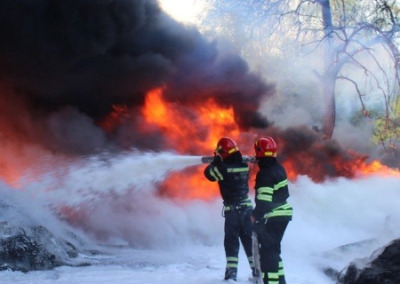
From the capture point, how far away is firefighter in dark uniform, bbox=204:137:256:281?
18.6ft

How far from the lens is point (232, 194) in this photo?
18.8 ft

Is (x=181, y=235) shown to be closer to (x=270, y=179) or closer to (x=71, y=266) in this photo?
(x=71, y=266)

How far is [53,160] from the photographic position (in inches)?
365

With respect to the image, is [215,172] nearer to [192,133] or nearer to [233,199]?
[233,199]

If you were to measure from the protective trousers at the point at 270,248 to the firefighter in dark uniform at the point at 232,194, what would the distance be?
59 centimetres

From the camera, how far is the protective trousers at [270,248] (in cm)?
502

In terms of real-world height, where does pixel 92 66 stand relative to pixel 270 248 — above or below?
above

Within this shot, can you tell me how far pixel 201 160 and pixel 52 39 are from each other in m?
4.63

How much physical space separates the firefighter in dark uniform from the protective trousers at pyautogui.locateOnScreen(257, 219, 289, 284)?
23.1 inches

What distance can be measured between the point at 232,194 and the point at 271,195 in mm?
784

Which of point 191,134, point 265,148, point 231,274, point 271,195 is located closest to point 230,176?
point 265,148

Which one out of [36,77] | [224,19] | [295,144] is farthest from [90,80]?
[224,19]

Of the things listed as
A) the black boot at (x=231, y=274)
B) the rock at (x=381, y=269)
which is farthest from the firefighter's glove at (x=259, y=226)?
the rock at (x=381, y=269)

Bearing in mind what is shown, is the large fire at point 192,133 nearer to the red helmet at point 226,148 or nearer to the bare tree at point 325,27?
the red helmet at point 226,148
